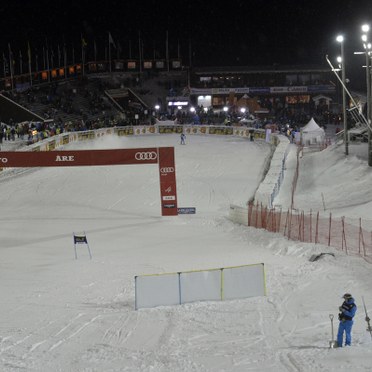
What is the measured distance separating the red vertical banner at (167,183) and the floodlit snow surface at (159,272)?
0.53m

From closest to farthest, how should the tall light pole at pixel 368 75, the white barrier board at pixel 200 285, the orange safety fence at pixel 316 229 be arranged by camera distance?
the white barrier board at pixel 200 285
the orange safety fence at pixel 316 229
the tall light pole at pixel 368 75

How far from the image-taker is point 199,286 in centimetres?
1327

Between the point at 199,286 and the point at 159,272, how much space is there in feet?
10.9

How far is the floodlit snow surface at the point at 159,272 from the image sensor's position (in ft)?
33.4

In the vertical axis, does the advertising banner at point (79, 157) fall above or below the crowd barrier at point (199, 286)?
above

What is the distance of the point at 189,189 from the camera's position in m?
30.1

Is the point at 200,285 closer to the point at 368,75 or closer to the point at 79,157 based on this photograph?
the point at 79,157

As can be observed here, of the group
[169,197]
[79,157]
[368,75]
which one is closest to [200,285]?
[169,197]

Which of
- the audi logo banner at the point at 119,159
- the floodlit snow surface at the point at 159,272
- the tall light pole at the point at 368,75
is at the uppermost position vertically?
the tall light pole at the point at 368,75

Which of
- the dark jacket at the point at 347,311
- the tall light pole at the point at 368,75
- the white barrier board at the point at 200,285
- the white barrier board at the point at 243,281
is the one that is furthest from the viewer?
the tall light pole at the point at 368,75

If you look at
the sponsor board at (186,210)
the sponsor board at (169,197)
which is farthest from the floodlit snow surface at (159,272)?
the sponsor board at (169,197)

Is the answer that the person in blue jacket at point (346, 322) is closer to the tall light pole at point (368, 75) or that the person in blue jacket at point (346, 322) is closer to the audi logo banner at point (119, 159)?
the tall light pole at point (368, 75)

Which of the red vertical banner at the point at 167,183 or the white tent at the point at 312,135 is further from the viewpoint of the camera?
the white tent at the point at 312,135

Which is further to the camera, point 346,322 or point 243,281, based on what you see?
point 243,281
